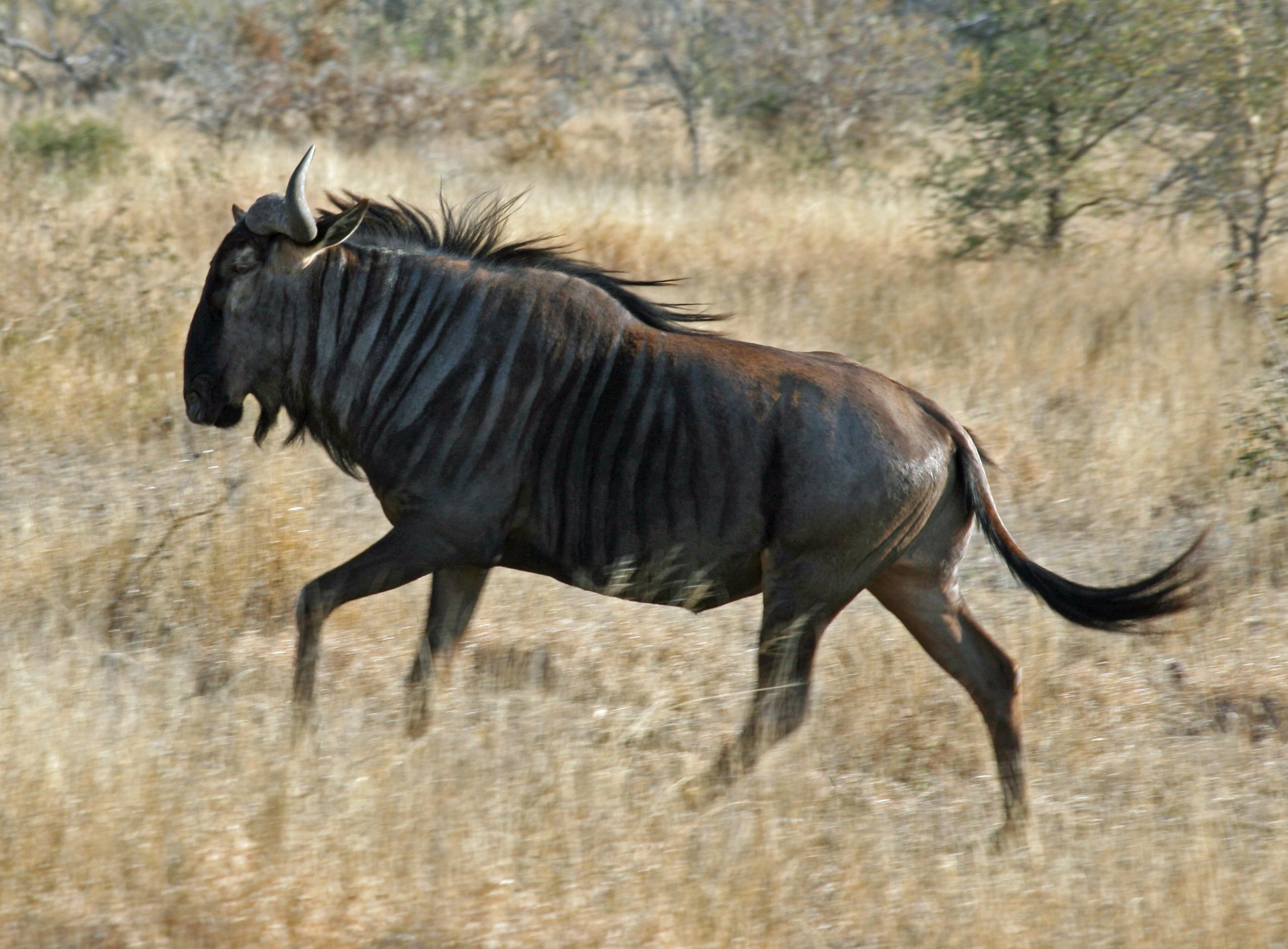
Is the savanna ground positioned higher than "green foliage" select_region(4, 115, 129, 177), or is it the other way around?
"green foliage" select_region(4, 115, 129, 177)

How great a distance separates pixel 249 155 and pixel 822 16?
7.10 metres

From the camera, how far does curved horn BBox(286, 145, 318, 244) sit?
4078mm

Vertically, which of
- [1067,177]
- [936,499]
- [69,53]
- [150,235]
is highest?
[69,53]

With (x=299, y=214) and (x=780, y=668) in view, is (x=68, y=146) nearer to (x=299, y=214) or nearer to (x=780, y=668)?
(x=299, y=214)

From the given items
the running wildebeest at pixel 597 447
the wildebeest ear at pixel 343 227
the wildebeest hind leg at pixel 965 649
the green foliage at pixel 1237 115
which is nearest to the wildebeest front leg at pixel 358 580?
the running wildebeest at pixel 597 447

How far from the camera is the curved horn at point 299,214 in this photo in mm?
4078

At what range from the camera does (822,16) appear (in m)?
16.2

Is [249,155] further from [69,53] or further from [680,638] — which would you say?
[680,638]

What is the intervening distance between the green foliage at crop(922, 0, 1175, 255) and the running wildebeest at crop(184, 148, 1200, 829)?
751 centimetres

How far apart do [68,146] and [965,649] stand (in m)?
9.74

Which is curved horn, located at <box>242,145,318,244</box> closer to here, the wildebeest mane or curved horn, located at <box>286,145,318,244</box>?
curved horn, located at <box>286,145,318,244</box>

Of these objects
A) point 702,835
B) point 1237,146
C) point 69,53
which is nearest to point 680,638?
point 702,835

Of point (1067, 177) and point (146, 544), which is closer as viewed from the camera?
point (146, 544)

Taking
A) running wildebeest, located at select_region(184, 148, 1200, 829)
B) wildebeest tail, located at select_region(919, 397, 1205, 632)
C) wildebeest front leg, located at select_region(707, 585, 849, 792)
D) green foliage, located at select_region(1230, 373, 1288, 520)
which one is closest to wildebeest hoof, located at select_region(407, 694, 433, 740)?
running wildebeest, located at select_region(184, 148, 1200, 829)
